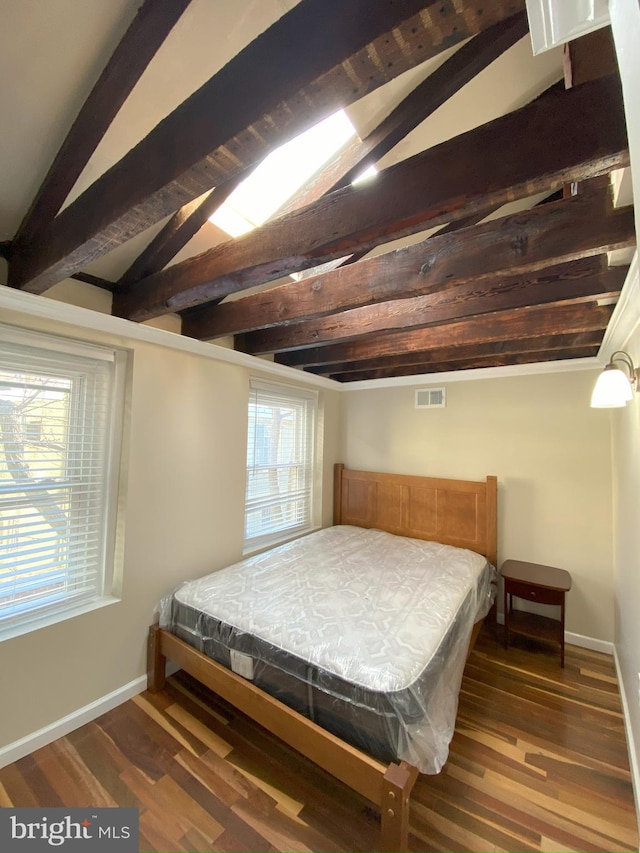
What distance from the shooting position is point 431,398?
350 cm

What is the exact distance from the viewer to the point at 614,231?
113cm

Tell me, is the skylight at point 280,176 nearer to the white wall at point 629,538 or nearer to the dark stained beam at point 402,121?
the dark stained beam at point 402,121

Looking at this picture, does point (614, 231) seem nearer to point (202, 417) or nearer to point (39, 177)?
point (39, 177)

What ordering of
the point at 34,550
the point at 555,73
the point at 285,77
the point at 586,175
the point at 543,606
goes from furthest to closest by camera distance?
1. the point at 543,606
2. the point at 34,550
3. the point at 555,73
4. the point at 586,175
5. the point at 285,77

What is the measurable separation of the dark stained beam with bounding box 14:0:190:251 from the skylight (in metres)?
0.53

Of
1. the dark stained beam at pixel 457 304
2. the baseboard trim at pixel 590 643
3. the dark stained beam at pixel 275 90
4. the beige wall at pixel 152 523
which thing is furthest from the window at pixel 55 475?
the baseboard trim at pixel 590 643

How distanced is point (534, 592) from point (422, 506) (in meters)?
1.14

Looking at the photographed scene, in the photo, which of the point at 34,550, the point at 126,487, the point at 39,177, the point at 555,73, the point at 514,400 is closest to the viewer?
the point at 555,73

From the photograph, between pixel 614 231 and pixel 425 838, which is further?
pixel 425 838

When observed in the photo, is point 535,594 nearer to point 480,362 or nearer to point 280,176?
point 480,362

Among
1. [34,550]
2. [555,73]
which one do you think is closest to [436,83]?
[555,73]

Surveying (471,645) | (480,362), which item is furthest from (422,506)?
(480,362)

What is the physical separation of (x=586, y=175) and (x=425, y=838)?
2.37 metres

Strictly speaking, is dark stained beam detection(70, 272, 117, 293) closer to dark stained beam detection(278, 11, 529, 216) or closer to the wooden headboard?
dark stained beam detection(278, 11, 529, 216)
